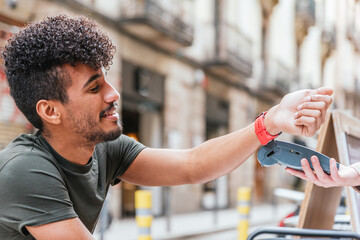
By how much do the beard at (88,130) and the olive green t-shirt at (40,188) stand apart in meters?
0.10

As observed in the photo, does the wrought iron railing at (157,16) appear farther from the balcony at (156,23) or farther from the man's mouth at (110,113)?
the man's mouth at (110,113)

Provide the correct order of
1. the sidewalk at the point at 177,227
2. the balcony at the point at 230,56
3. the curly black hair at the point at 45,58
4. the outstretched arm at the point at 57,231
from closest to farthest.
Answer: the outstretched arm at the point at 57,231
the curly black hair at the point at 45,58
the sidewalk at the point at 177,227
the balcony at the point at 230,56

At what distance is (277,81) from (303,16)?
15.9 feet

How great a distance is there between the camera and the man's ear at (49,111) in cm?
177

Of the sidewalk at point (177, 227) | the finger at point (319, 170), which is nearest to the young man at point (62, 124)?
the finger at point (319, 170)

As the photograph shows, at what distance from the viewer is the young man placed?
161 cm

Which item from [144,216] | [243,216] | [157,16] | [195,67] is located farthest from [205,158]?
[195,67]

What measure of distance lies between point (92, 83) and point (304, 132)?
76cm

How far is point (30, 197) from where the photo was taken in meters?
1.60

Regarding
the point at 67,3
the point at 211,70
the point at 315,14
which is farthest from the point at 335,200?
the point at 315,14

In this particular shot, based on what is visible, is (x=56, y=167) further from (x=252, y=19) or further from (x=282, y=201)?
(x=282, y=201)

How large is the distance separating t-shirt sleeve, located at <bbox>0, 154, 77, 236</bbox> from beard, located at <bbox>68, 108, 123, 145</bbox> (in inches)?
8.5

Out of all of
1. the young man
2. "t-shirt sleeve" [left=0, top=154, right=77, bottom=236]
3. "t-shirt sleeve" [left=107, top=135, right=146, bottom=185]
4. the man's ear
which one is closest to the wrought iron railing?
"t-shirt sleeve" [left=107, top=135, right=146, bottom=185]

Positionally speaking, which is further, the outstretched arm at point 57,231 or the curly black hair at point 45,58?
the curly black hair at point 45,58
